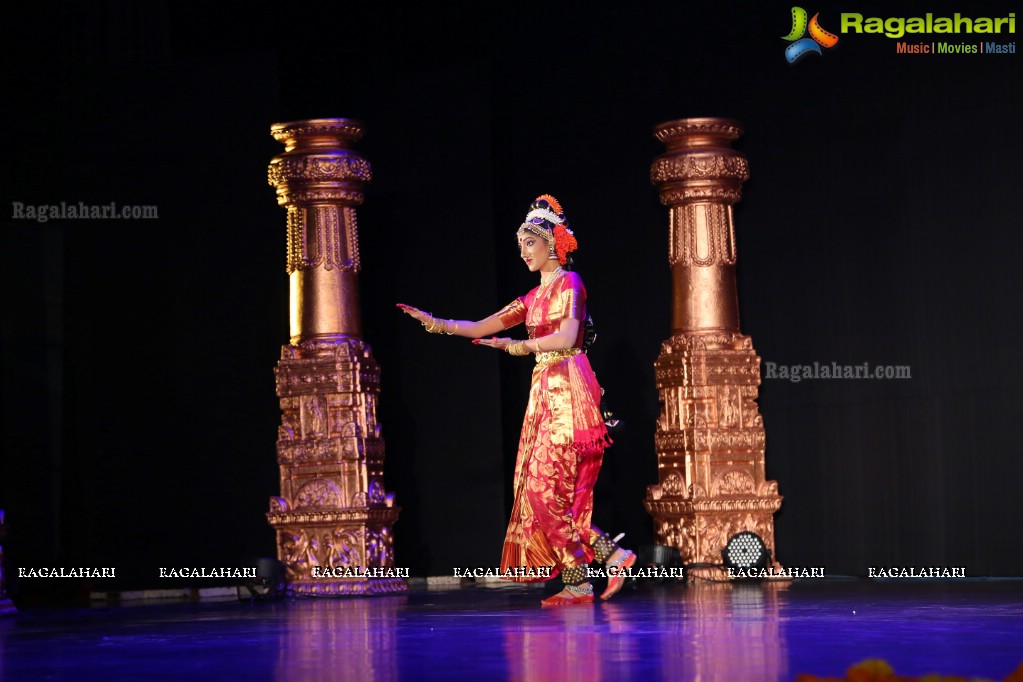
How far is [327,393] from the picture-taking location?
26.1 ft

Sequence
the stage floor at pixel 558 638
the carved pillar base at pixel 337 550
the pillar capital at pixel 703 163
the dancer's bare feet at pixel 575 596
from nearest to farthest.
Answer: the stage floor at pixel 558 638 < the dancer's bare feet at pixel 575 596 < the carved pillar base at pixel 337 550 < the pillar capital at pixel 703 163

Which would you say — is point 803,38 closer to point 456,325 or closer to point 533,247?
point 533,247

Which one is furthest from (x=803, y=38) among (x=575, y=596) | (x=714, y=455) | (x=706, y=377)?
(x=575, y=596)

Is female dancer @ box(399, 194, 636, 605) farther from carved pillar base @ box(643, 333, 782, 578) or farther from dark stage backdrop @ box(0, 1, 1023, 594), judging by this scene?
dark stage backdrop @ box(0, 1, 1023, 594)

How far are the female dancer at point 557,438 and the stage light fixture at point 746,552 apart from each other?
4.51 feet

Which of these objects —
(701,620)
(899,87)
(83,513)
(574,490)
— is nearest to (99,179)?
(83,513)

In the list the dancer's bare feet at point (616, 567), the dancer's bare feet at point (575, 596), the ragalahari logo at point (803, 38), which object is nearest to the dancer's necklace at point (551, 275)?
the dancer's bare feet at point (616, 567)

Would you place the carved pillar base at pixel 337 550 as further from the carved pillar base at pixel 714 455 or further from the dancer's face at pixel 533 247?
the dancer's face at pixel 533 247

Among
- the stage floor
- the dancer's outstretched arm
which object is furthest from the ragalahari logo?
the stage floor

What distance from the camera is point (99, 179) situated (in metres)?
8.43

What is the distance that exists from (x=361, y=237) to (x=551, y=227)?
2317 mm

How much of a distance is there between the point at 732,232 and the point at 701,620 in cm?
329

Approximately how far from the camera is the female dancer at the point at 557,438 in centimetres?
633

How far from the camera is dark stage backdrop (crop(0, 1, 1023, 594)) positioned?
833cm
